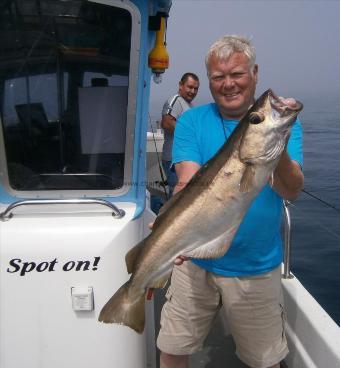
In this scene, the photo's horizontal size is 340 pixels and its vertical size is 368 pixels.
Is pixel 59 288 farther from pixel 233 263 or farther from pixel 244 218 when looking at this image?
pixel 244 218

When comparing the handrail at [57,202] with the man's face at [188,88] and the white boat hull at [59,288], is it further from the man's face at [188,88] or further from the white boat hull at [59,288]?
the man's face at [188,88]

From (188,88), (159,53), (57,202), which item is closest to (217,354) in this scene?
(57,202)

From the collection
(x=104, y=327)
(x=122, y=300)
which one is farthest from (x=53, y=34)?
(x=104, y=327)

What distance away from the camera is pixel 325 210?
10797mm

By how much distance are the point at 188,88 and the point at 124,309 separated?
513cm

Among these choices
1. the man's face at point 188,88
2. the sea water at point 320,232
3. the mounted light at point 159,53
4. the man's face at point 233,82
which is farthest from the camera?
the man's face at point 188,88

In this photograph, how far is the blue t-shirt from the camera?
267 cm

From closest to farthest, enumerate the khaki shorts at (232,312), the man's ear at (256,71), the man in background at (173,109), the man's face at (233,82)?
the man's face at (233,82) < the man's ear at (256,71) < the khaki shorts at (232,312) < the man in background at (173,109)

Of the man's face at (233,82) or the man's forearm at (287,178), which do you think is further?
the man's face at (233,82)

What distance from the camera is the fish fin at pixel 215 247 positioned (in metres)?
2.29

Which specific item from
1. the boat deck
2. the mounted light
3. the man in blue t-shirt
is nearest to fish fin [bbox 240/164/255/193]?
the man in blue t-shirt

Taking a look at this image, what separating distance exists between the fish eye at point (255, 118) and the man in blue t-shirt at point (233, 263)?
19.4 inches

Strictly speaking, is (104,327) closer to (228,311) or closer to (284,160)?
(228,311)

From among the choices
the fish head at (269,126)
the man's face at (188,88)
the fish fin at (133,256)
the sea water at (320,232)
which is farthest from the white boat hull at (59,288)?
the man's face at (188,88)
